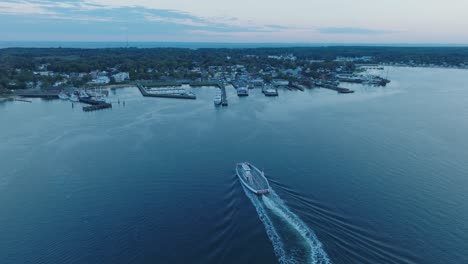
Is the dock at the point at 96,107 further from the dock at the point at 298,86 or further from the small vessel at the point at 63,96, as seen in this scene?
the dock at the point at 298,86

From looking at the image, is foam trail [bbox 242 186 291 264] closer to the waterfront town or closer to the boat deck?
the boat deck

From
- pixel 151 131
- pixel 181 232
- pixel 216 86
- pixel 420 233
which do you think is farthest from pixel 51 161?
pixel 216 86

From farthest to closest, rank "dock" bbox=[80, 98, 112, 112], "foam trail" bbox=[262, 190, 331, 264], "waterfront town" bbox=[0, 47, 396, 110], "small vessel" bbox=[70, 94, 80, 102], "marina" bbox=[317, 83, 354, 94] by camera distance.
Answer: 1. "marina" bbox=[317, 83, 354, 94]
2. "waterfront town" bbox=[0, 47, 396, 110]
3. "small vessel" bbox=[70, 94, 80, 102]
4. "dock" bbox=[80, 98, 112, 112]
5. "foam trail" bbox=[262, 190, 331, 264]

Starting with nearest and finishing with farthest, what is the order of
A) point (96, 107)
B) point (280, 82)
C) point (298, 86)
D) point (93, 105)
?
point (96, 107) < point (93, 105) < point (298, 86) < point (280, 82)

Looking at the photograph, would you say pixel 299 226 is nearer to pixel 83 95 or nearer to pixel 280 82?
pixel 83 95

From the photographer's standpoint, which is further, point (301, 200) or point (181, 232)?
point (301, 200)

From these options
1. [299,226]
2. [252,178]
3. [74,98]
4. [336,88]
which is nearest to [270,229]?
[299,226]

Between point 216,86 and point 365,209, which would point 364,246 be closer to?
point 365,209

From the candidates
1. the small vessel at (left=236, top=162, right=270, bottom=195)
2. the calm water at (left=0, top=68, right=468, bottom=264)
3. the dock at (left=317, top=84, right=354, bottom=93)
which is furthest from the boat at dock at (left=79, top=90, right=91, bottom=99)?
the dock at (left=317, top=84, right=354, bottom=93)
